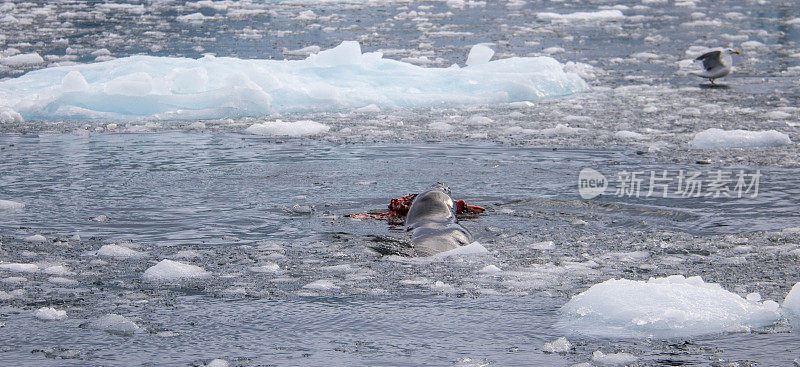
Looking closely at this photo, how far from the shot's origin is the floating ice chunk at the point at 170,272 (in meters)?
4.84

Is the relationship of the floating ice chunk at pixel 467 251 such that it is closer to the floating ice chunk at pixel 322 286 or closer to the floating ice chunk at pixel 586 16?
the floating ice chunk at pixel 322 286

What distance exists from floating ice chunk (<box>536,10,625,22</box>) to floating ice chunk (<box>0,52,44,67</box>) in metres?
10.3

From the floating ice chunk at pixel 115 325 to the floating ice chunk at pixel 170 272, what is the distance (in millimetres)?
640

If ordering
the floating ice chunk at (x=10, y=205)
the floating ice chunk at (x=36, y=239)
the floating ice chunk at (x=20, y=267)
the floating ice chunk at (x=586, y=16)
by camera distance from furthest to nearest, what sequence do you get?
the floating ice chunk at (x=586, y=16) → the floating ice chunk at (x=10, y=205) → the floating ice chunk at (x=36, y=239) → the floating ice chunk at (x=20, y=267)

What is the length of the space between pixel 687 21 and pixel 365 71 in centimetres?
916

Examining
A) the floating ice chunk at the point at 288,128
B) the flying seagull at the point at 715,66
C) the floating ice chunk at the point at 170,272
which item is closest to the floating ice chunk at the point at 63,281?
the floating ice chunk at the point at 170,272

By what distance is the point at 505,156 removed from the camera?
809cm

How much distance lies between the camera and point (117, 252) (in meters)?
5.26

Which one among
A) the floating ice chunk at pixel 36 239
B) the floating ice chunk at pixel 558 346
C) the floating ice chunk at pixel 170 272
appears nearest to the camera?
the floating ice chunk at pixel 558 346

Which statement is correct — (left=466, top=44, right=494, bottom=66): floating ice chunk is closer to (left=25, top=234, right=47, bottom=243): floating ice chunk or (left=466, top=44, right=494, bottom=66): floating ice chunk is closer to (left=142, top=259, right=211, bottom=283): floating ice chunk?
(left=25, top=234, right=47, bottom=243): floating ice chunk

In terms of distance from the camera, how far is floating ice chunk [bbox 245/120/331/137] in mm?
9320

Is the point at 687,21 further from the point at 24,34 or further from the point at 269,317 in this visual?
the point at 269,317

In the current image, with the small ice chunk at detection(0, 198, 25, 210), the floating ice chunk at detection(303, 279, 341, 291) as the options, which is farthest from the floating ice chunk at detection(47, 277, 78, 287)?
the small ice chunk at detection(0, 198, 25, 210)

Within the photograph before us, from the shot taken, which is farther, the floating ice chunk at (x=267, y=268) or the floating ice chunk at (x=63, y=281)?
the floating ice chunk at (x=267, y=268)
